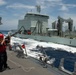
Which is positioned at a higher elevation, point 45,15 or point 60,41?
point 45,15

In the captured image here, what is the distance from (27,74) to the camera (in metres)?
6.50

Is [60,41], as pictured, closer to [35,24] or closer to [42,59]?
[35,24]

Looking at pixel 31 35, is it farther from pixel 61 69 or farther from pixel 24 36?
pixel 61 69

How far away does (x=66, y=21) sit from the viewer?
49938 millimetres

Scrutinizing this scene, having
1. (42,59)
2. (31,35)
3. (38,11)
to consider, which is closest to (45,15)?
(38,11)

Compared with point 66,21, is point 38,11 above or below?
above

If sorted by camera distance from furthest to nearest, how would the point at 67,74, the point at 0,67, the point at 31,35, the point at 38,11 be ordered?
the point at 38,11, the point at 31,35, the point at 0,67, the point at 67,74

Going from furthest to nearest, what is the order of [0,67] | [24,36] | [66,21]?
[24,36] < [66,21] < [0,67]

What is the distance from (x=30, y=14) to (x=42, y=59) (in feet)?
177

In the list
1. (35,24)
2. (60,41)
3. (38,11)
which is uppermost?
(38,11)

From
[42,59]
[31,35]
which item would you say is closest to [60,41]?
[31,35]

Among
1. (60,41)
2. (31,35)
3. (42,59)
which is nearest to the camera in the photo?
(42,59)

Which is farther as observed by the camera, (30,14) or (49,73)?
(30,14)

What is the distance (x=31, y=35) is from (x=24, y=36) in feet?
15.4
